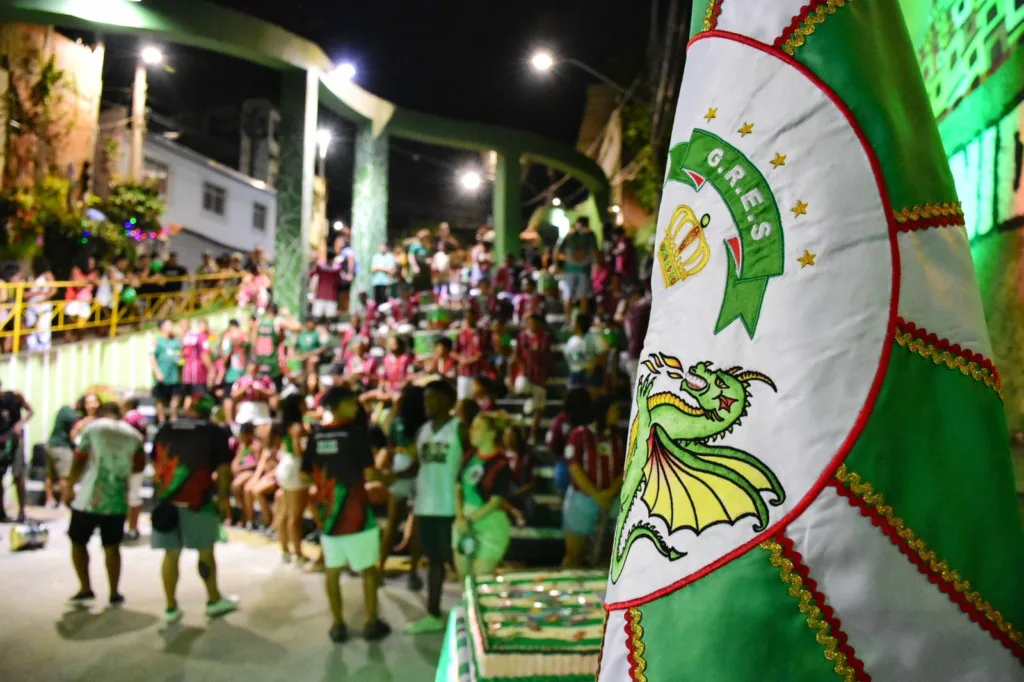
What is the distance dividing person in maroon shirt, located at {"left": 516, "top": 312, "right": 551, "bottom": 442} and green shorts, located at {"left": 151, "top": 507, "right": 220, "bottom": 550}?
4.10 m

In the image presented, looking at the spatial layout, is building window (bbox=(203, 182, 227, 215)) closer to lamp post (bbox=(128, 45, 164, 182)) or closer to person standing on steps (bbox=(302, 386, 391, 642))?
lamp post (bbox=(128, 45, 164, 182))

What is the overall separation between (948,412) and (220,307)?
57.1 feet

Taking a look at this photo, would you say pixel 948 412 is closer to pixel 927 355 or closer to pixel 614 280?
pixel 927 355

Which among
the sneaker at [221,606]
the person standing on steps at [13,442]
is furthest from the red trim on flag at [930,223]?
the person standing on steps at [13,442]

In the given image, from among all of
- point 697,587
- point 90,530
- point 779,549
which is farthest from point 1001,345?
point 90,530

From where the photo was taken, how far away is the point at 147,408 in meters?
11.6

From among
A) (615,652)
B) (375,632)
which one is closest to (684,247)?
(615,652)

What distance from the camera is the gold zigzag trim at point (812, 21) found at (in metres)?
1.29

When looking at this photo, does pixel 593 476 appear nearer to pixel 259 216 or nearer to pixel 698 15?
pixel 698 15

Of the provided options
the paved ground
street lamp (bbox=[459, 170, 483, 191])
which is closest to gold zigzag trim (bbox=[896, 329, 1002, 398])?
the paved ground

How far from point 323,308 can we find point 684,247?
42.2 feet

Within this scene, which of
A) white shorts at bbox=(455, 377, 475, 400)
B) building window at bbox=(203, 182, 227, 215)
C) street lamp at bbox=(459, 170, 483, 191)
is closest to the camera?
white shorts at bbox=(455, 377, 475, 400)

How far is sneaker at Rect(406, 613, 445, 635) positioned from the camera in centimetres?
531

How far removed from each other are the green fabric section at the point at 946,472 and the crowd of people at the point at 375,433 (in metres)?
4.30
